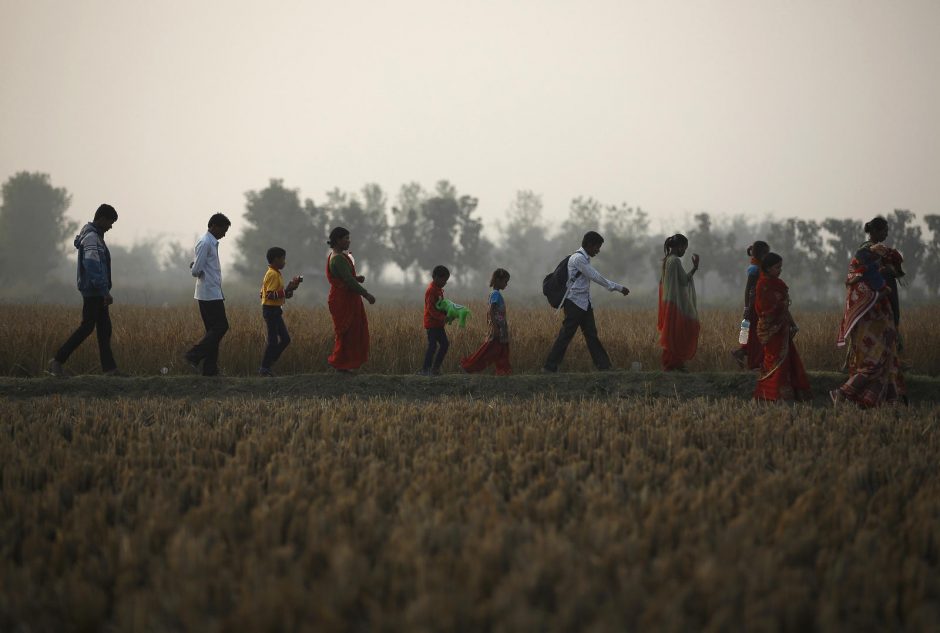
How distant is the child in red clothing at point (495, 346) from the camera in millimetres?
8719

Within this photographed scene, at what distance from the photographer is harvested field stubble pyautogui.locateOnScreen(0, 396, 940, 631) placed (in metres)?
2.11

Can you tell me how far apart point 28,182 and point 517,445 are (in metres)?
80.2

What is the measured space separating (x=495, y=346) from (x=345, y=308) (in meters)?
2.05

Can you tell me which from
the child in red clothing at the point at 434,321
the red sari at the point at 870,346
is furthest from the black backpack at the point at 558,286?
the red sari at the point at 870,346

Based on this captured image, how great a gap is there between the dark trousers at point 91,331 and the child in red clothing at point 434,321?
3896 mm

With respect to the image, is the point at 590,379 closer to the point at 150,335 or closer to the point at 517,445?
the point at 517,445

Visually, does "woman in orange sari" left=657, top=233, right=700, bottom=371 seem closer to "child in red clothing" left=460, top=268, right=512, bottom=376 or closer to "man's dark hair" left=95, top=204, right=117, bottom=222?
"child in red clothing" left=460, top=268, right=512, bottom=376

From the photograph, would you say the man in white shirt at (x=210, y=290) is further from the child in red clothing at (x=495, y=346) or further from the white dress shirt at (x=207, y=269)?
the child in red clothing at (x=495, y=346)

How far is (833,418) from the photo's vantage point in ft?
17.7

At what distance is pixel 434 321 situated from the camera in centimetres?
871

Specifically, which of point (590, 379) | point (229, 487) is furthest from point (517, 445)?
point (590, 379)

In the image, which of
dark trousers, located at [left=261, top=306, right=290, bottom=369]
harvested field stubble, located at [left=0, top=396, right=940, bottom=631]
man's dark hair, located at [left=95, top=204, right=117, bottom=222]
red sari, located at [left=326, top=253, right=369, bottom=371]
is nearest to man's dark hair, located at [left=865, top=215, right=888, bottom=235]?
harvested field stubble, located at [left=0, top=396, right=940, bottom=631]

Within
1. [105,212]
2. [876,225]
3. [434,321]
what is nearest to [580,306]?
[434,321]

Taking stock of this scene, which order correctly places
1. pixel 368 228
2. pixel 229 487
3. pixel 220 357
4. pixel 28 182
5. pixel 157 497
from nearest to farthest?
1. pixel 157 497
2. pixel 229 487
3. pixel 220 357
4. pixel 368 228
5. pixel 28 182
